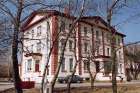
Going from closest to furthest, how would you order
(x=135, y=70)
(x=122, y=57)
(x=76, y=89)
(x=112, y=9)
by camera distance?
(x=112, y=9), (x=76, y=89), (x=122, y=57), (x=135, y=70)

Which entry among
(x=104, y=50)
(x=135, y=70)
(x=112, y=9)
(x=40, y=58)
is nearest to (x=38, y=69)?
(x=40, y=58)

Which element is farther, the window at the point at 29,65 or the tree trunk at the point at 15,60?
the window at the point at 29,65

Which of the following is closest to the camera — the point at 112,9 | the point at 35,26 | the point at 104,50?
the point at 112,9

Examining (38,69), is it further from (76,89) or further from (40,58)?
(76,89)

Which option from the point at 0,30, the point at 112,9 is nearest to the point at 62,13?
the point at 112,9

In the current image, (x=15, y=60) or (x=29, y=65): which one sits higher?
(x=29, y=65)

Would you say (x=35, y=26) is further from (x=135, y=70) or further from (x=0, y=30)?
(x=0, y=30)

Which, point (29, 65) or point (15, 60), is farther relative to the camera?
point (29, 65)

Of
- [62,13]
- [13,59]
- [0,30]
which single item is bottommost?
[13,59]

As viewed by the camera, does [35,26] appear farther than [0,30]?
Yes

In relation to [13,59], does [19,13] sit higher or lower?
higher

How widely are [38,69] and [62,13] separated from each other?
3741 cm

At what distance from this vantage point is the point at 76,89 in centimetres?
3247

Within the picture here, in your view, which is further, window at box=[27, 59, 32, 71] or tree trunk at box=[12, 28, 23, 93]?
window at box=[27, 59, 32, 71]
